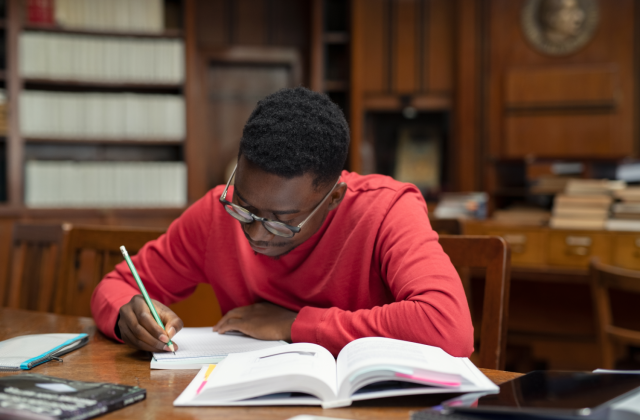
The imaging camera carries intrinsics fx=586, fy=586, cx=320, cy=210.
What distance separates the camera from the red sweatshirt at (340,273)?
953 millimetres

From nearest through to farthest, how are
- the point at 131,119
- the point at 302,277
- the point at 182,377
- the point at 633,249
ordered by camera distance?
1. the point at 182,377
2. the point at 302,277
3. the point at 633,249
4. the point at 131,119

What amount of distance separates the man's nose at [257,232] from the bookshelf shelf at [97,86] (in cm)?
308

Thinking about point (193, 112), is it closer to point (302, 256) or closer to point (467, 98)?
point (467, 98)

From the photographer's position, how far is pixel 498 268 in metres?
1.19

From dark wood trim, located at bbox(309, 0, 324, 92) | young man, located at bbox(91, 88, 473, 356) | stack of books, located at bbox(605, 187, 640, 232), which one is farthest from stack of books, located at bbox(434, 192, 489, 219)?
young man, located at bbox(91, 88, 473, 356)

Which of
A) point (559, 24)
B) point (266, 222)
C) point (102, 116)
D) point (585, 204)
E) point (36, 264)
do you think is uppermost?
point (559, 24)

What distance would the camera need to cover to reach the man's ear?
1124mm

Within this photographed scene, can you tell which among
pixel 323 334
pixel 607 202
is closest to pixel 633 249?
pixel 607 202

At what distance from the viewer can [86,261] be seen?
1.61 metres

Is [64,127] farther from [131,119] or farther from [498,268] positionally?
[498,268]

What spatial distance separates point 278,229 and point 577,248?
1881 millimetres

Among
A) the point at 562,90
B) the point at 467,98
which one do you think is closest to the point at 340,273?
the point at 467,98

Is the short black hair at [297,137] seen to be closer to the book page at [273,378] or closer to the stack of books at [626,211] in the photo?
the book page at [273,378]

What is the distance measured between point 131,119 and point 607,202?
Result: 2.87m
